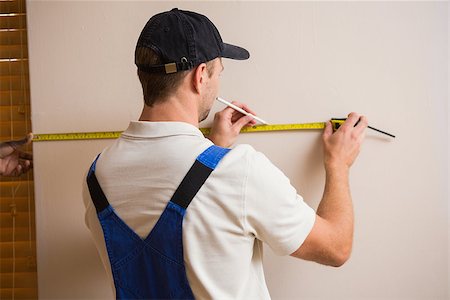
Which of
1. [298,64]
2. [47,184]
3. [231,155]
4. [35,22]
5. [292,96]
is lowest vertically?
[47,184]

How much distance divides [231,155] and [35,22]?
987 mm

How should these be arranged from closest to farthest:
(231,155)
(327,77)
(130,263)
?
(231,155)
(130,263)
(327,77)

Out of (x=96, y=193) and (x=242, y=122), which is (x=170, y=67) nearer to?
(x=96, y=193)

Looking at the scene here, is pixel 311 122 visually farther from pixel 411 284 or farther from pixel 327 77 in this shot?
pixel 411 284

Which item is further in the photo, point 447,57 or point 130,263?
point 447,57

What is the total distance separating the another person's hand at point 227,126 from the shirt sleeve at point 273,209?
46 cm

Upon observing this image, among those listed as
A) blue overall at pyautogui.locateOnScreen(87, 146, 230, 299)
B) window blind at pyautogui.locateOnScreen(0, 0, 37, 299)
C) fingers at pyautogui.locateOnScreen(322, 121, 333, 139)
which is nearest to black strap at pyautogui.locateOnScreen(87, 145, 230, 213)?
blue overall at pyautogui.locateOnScreen(87, 146, 230, 299)

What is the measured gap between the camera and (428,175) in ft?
4.96

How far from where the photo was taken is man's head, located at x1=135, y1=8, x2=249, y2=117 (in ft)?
3.39

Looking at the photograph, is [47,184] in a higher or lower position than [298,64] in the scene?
lower

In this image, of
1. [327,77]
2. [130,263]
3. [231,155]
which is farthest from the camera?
[327,77]

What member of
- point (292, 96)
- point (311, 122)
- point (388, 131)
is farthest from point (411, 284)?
point (292, 96)

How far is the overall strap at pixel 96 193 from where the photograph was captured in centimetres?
107

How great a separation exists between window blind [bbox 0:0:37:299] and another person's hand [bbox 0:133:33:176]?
6cm
